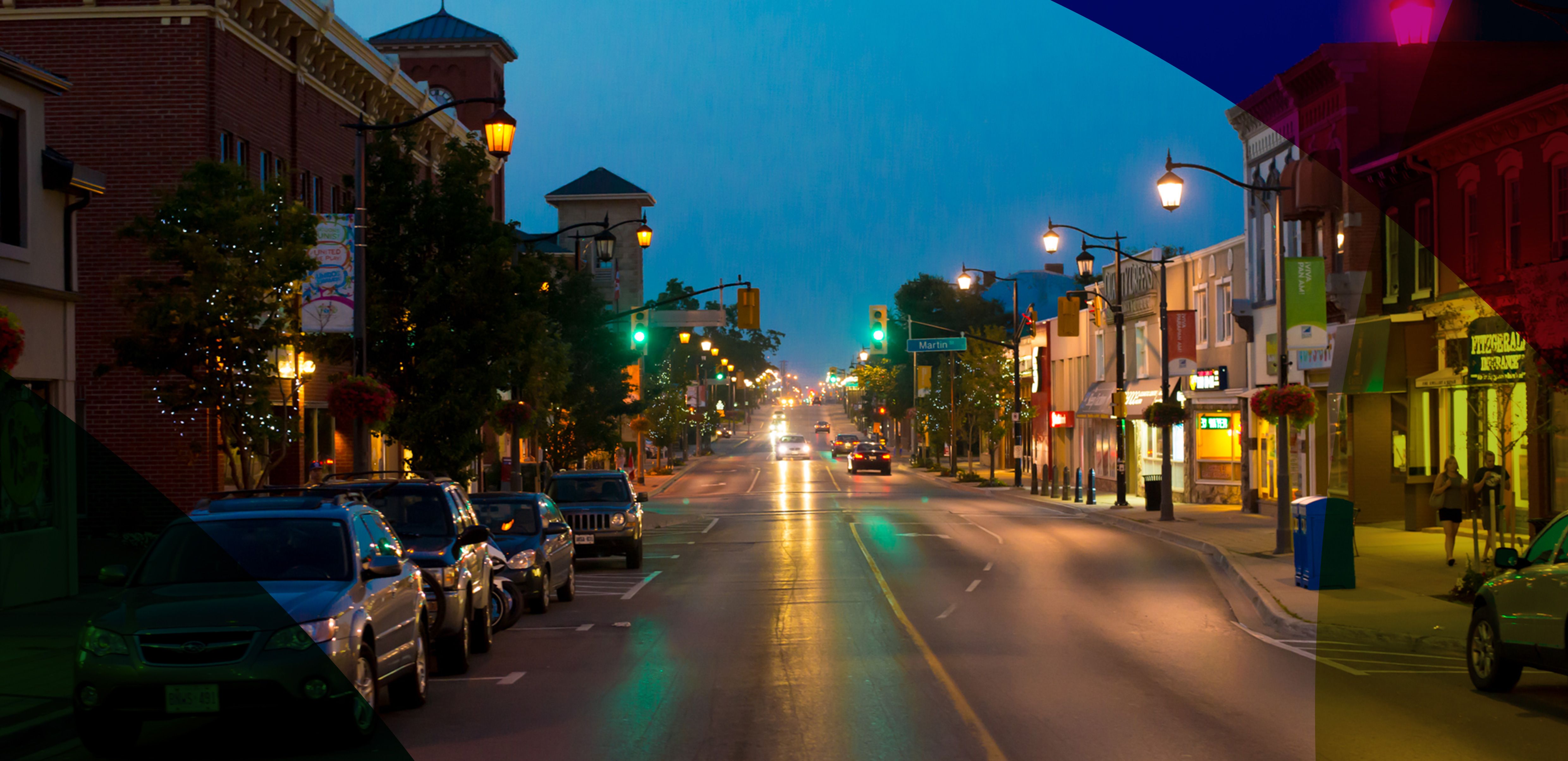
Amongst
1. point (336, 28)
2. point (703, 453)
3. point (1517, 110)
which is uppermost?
point (336, 28)

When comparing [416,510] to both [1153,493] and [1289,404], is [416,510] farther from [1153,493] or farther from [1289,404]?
[1153,493]

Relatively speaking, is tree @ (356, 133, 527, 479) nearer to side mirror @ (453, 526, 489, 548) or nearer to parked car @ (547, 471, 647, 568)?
parked car @ (547, 471, 647, 568)

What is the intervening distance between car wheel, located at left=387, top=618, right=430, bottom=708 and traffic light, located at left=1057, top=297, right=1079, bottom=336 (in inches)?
1530

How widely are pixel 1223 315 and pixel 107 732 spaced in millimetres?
39067

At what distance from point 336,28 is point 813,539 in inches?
619

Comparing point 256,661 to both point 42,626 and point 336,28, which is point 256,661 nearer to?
point 42,626

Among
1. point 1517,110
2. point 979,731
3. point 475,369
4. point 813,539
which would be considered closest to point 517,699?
point 979,731

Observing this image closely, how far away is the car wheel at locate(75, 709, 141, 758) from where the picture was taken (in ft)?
31.4

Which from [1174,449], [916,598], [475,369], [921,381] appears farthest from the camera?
[921,381]

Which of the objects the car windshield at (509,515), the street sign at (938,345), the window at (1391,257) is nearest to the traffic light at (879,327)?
A: the street sign at (938,345)

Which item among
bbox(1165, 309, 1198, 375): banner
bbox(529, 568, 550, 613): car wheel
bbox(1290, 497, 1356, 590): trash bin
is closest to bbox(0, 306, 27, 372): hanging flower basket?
bbox(529, 568, 550, 613): car wheel

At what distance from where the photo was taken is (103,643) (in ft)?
31.5

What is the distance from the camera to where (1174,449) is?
1949 inches

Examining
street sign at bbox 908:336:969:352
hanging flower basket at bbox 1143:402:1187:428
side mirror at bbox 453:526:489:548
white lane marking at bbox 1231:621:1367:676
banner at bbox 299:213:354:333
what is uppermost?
street sign at bbox 908:336:969:352
